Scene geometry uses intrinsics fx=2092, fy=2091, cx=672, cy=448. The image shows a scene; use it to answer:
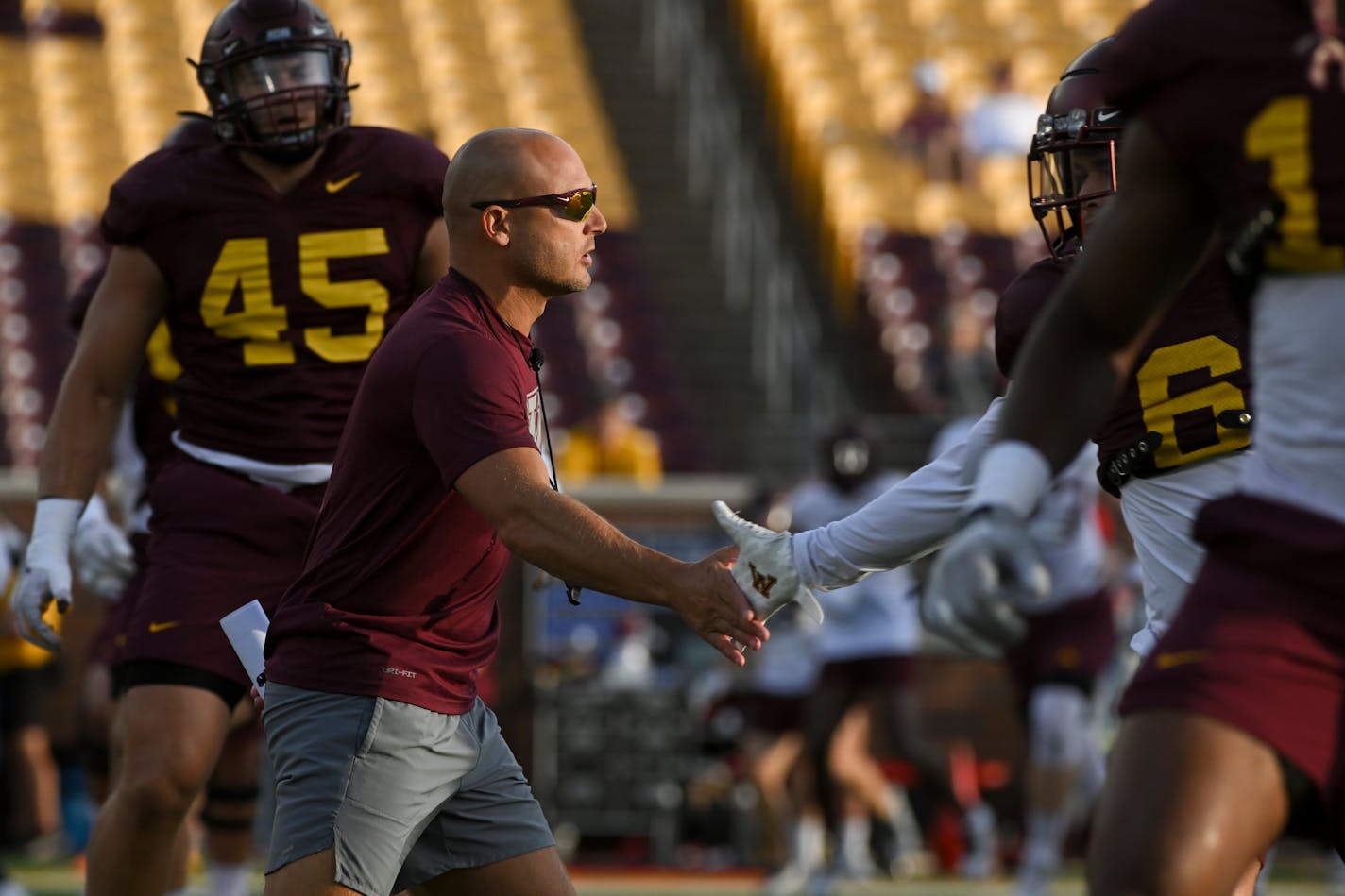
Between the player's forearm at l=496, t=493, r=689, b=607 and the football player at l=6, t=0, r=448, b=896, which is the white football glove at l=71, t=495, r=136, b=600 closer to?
the football player at l=6, t=0, r=448, b=896

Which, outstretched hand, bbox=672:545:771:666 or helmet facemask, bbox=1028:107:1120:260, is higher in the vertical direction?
helmet facemask, bbox=1028:107:1120:260

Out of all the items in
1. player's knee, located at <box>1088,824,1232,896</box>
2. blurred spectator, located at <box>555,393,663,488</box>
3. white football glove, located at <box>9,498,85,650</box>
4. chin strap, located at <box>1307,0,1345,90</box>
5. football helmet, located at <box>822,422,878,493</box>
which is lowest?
blurred spectator, located at <box>555,393,663,488</box>

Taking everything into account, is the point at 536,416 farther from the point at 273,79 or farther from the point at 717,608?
the point at 273,79

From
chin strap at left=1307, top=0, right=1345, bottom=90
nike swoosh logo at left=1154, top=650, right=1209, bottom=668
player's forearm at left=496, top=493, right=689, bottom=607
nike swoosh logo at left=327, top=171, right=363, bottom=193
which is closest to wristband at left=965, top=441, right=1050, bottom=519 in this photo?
nike swoosh logo at left=1154, top=650, right=1209, bottom=668

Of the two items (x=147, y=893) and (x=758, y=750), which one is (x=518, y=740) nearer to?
(x=758, y=750)

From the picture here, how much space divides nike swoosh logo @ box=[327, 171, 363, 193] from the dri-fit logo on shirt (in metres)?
1.13

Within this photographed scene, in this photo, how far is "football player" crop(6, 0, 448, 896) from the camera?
4727 mm

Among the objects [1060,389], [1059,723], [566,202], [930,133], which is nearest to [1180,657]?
[1060,389]

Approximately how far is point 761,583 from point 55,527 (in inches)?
74.0

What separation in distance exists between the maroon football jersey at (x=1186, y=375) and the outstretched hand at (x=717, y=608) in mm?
779

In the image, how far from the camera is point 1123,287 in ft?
9.40

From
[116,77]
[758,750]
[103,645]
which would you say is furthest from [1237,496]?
[116,77]

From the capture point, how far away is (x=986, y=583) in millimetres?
2592

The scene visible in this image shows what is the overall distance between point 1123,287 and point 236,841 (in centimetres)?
360
